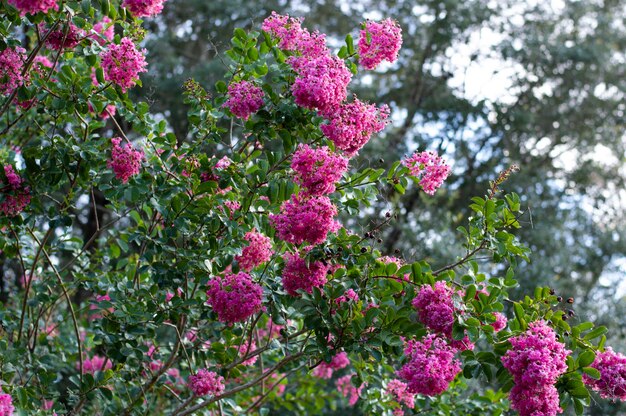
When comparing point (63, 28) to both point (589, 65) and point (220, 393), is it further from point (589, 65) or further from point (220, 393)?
point (589, 65)

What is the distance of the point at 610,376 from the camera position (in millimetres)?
2480

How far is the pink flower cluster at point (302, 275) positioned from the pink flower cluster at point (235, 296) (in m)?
0.11

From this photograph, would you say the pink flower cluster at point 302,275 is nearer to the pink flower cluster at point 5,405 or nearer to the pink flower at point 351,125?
the pink flower at point 351,125

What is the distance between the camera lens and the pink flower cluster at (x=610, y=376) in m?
2.47

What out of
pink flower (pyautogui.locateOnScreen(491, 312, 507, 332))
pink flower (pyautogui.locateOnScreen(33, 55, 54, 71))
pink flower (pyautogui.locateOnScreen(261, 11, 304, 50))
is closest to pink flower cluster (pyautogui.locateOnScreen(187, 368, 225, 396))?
pink flower (pyautogui.locateOnScreen(491, 312, 507, 332))

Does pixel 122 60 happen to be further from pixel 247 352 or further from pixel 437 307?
pixel 437 307

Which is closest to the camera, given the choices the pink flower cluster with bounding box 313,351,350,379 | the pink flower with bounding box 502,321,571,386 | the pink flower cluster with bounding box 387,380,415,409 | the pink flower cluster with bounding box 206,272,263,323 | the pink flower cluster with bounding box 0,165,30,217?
the pink flower with bounding box 502,321,571,386

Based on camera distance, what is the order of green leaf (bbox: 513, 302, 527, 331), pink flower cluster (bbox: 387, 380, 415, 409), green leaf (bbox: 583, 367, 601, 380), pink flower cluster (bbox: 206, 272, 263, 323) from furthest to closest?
pink flower cluster (bbox: 387, 380, 415, 409)
pink flower cluster (bbox: 206, 272, 263, 323)
green leaf (bbox: 513, 302, 527, 331)
green leaf (bbox: 583, 367, 601, 380)

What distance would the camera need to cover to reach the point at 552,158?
9562 mm

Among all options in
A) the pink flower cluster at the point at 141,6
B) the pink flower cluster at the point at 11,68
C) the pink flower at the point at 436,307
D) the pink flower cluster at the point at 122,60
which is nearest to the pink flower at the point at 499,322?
the pink flower at the point at 436,307

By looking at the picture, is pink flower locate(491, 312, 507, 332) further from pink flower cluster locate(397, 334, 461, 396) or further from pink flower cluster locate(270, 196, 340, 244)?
pink flower cluster locate(270, 196, 340, 244)

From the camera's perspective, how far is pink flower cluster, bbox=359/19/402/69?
117 inches

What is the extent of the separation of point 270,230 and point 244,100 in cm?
51

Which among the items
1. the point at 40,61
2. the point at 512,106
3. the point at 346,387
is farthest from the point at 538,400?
the point at 512,106
